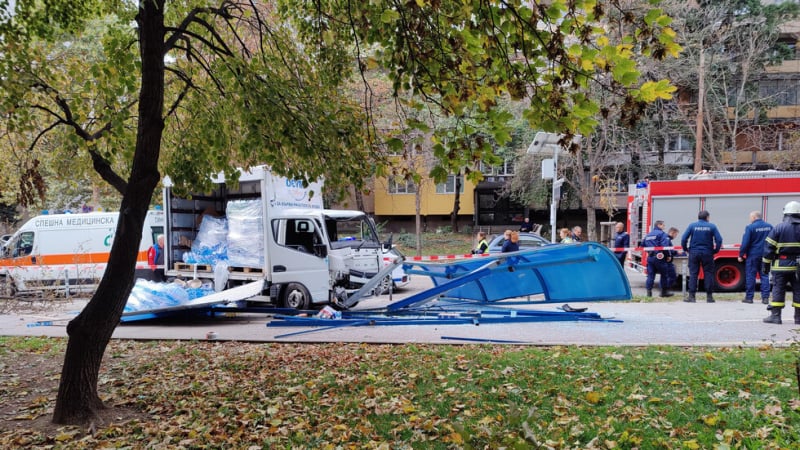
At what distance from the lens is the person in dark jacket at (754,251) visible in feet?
40.4

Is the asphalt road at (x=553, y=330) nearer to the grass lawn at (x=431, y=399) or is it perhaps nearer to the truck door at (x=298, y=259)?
the grass lawn at (x=431, y=399)

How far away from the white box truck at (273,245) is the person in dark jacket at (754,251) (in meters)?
8.07

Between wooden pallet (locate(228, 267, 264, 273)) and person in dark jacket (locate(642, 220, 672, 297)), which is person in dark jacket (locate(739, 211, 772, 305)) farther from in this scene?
wooden pallet (locate(228, 267, 264, 273))

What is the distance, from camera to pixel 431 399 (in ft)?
17.6

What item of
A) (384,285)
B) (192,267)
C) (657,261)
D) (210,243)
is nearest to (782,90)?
(657,261)

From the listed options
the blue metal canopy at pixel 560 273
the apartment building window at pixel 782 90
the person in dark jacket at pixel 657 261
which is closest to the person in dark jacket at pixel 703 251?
the person in dark jacket at pixel 657 261

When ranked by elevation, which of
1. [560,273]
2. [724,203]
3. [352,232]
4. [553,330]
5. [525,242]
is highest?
[724,203]

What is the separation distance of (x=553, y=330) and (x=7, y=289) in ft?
27.1

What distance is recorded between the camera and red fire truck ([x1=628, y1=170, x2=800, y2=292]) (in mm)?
14930

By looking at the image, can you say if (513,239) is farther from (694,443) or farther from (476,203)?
(476,203)

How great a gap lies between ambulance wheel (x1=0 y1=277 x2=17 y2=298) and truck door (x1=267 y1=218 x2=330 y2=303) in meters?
4.68

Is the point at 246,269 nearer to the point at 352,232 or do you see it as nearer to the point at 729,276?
the point at 352,232

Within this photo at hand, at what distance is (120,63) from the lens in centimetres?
704

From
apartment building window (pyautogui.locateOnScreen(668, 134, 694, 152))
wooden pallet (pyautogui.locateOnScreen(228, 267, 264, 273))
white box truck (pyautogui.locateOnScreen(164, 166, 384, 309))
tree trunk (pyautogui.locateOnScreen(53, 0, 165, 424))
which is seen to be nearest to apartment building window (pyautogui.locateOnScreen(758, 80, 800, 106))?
apartment building window (pyautogui.locateOnScreen(668, 134, 694, 152))
